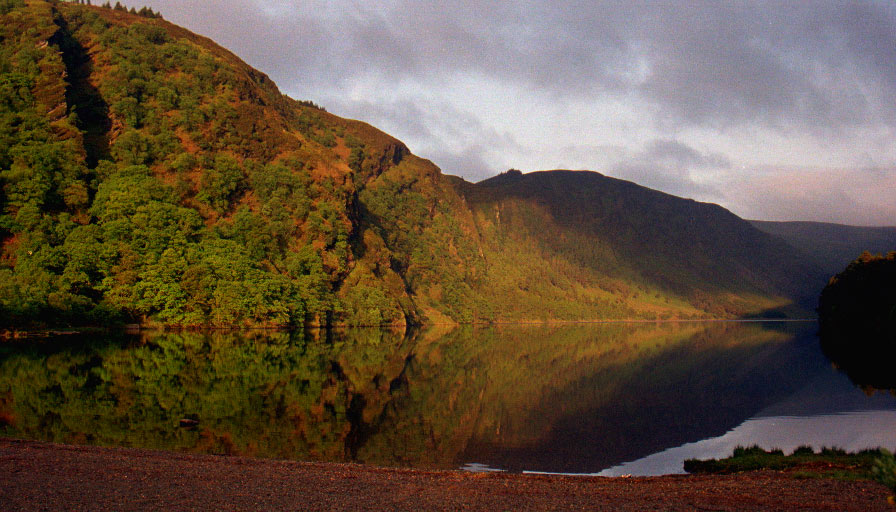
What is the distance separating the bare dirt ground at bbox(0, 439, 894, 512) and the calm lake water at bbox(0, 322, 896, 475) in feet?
9.85

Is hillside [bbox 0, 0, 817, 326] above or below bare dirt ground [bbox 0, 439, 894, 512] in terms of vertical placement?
above

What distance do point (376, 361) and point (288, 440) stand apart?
2562 cm

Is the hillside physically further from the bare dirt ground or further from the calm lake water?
the bare dirt ground

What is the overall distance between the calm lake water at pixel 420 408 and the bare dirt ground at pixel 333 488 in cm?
300

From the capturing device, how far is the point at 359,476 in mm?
13469

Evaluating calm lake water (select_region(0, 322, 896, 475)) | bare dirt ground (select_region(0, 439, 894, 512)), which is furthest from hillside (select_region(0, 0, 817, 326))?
bare dirt ground (select_region(0, 439, 894, 512))

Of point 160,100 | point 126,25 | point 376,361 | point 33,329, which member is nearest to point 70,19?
point 126,25

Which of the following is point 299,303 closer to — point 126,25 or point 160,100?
point 160,100

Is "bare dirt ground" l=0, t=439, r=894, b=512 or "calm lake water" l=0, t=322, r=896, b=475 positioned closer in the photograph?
"bare dirt ground" l=0, t=439, r=894, b=512

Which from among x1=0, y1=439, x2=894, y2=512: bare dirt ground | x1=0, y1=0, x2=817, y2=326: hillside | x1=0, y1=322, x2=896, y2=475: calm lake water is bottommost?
x1=0, y1=322, x2=896, y2=475: calm lake water

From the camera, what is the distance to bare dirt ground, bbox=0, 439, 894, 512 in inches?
416

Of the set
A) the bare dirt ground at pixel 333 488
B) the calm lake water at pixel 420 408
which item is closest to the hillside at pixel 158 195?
the calm lake water at pixel 420 408

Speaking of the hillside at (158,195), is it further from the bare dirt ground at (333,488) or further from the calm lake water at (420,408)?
the bare dirt ground at (333,488)

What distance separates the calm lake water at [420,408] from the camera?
1841 centimetres
